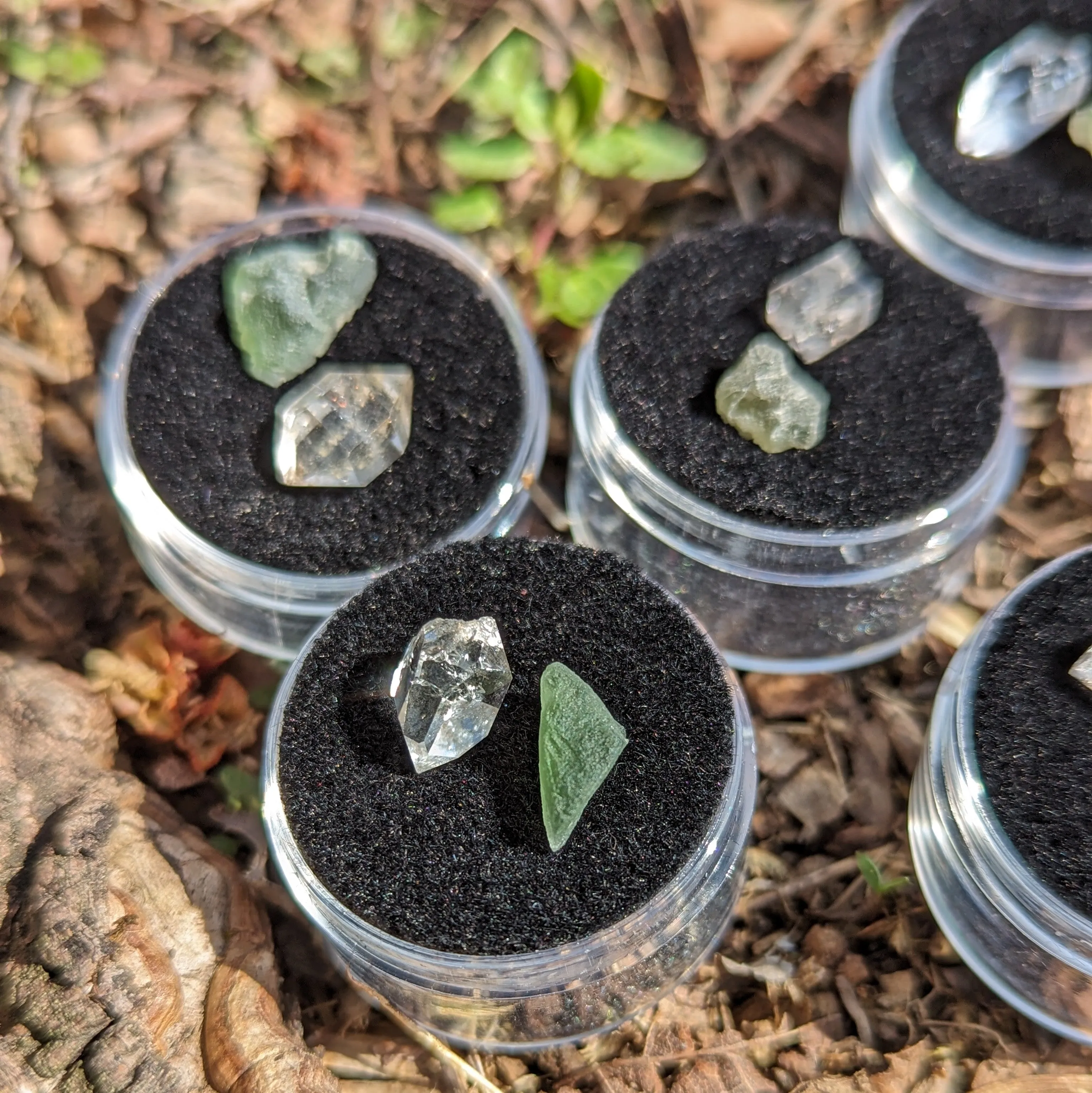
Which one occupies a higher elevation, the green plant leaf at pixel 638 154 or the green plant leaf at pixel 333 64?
the green plant leaf at pixel 333 64

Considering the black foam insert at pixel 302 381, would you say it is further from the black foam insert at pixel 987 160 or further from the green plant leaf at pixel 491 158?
the black foam insert at pixel 987 160

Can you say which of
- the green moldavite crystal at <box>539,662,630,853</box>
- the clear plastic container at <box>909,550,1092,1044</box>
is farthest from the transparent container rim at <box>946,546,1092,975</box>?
the green moldavite crystal at <box>539,662,630,853</box>

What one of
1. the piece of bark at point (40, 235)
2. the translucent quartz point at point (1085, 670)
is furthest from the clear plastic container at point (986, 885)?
the piece of bark at point (40, 235)

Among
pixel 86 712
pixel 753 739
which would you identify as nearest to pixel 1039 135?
pixel 753 739

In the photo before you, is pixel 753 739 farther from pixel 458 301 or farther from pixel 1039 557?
pixel 458 301

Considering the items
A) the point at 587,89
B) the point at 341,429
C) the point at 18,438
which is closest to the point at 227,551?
the point at 341,429

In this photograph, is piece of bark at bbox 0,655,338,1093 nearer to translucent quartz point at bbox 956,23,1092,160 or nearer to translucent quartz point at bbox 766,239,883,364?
translucent quartz point at bbox 766,239,883,364
